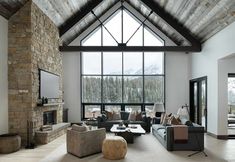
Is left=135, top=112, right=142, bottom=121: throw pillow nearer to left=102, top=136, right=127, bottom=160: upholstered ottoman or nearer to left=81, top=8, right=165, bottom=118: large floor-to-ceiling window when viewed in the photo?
left=81, top=8, right=165, bottom=118: large floor-to-ceiling window

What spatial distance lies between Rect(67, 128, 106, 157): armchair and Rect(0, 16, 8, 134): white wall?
204 cm

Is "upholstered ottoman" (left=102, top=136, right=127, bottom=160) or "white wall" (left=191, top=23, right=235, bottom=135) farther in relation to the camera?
"white wall" (left=191, top=23, right=235, bottom=135)

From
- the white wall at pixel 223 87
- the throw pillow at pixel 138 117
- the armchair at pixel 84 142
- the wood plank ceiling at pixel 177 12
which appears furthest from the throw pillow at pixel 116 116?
the wood plank ceiling at pixel 177 12

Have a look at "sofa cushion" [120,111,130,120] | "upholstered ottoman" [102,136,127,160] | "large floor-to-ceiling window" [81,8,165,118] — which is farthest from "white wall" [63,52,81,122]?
"upholstered ottoman" [102,136,127,160]

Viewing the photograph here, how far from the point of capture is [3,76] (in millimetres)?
6160

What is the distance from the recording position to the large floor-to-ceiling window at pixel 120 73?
10.7 meters

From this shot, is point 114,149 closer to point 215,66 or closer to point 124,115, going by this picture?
point 124,115

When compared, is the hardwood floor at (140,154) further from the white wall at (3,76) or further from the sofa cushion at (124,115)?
the sofa cushion at (124,115)

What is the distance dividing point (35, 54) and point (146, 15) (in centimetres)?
568

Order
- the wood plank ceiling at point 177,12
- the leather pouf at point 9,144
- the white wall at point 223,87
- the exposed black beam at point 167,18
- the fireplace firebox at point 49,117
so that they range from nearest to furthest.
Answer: the leather pouf at point 9,144
the wood plank ceiling at point 177,12
the white wall at point 223,87
the fireplace firebox at point 49,117
the exposed black beam at point 167,18

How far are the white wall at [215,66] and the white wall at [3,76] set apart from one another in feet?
21.3

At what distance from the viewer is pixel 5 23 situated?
629 cm

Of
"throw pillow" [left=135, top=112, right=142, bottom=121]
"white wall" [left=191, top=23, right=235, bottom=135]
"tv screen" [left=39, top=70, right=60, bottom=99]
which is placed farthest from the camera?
"throw pillow" [left=135, top=112, right=142, bottom=121]

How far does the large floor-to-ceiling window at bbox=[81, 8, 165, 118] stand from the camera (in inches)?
422
